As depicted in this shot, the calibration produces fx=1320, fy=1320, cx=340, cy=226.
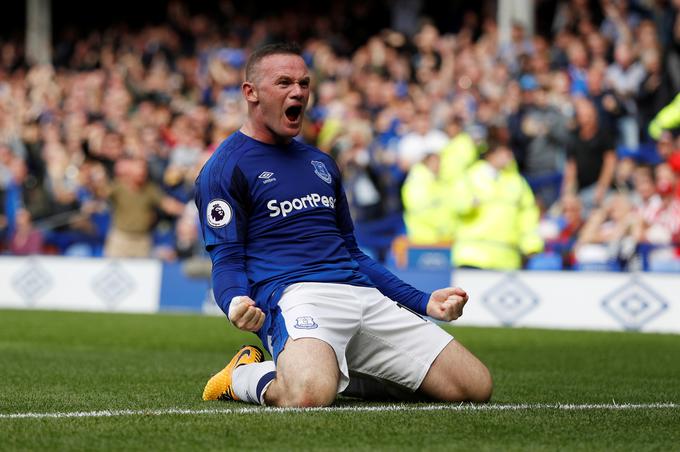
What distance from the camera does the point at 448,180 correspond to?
17.1 metres

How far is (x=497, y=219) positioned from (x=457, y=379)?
902 centimetres

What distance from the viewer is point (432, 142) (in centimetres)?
1856

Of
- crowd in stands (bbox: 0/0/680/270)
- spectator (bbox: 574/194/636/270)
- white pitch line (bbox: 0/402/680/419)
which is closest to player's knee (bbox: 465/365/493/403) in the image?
white pitch line (bbox: 0/402/680/419)

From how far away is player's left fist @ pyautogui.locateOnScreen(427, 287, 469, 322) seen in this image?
22.5ft

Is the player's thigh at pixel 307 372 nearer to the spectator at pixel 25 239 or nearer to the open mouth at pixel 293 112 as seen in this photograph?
the open mouth at pixel 293 112

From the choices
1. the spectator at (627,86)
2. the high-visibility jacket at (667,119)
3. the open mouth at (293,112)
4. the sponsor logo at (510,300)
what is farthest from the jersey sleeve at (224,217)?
the spectator at (627,86)

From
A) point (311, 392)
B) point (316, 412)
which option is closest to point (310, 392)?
point (311, 392)

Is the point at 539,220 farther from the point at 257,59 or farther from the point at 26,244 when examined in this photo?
the point at 257,59

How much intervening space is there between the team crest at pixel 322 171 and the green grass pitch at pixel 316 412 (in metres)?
1.22

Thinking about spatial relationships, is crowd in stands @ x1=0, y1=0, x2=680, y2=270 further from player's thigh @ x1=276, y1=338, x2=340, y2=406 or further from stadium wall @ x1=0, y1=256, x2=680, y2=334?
player's thigh @ x1=276, y1=338, x2=340, y2=406

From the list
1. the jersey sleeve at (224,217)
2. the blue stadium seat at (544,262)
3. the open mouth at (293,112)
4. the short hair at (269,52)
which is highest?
the short hair at (269,52)

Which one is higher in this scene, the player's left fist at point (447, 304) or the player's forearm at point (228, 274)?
the player's forearm at point (228, 274)

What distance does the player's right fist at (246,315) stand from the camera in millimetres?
6309

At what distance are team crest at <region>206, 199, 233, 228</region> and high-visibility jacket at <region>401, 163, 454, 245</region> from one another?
10.2 meters
